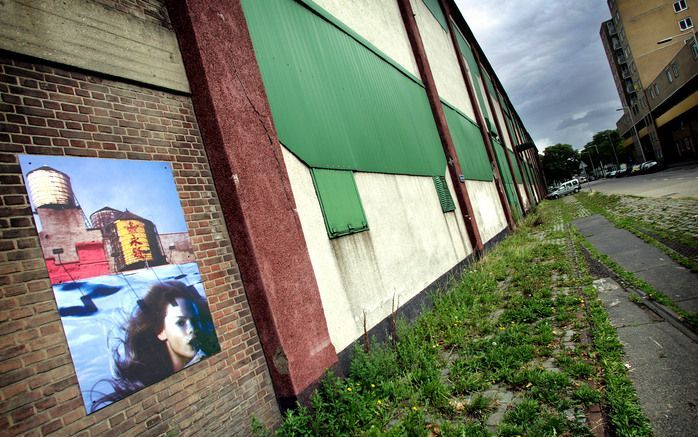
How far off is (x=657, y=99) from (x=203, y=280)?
54333 millimetres

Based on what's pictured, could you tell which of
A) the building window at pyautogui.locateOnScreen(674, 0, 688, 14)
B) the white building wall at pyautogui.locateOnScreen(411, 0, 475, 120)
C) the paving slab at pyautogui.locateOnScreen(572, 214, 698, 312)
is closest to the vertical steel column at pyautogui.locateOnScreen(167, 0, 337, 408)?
the paving slab at pyautogui.locateOnScreen(572, 214, 698, 312)

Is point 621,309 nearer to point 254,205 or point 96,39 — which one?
point 254,205

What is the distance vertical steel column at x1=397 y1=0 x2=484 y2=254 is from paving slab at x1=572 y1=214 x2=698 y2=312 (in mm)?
3021

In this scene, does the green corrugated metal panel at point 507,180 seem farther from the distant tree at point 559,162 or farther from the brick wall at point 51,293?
the distant tree at point 559,162

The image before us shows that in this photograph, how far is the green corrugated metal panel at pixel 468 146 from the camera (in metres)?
11.8

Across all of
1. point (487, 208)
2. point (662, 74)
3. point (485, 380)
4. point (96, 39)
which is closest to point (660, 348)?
point (485, 380)

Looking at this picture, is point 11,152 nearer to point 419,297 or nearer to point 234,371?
point 234,371

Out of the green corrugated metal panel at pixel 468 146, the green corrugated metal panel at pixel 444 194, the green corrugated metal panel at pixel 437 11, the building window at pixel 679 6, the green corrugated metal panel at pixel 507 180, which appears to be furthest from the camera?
the building window at pixel 679 6

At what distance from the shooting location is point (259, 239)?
11.9 feet

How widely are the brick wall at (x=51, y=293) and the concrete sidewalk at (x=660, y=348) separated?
10.4ft

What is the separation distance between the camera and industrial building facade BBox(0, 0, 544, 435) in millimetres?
2396

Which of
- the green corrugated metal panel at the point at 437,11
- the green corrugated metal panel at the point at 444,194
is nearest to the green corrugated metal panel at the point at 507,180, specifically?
the green corrugated metal panel at the point at 437,11

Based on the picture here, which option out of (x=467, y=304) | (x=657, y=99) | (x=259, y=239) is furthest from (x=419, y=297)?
(x=657, y=99)

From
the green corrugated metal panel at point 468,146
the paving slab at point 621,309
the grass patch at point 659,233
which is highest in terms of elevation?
the green corrugated metal panel at point 468,146
